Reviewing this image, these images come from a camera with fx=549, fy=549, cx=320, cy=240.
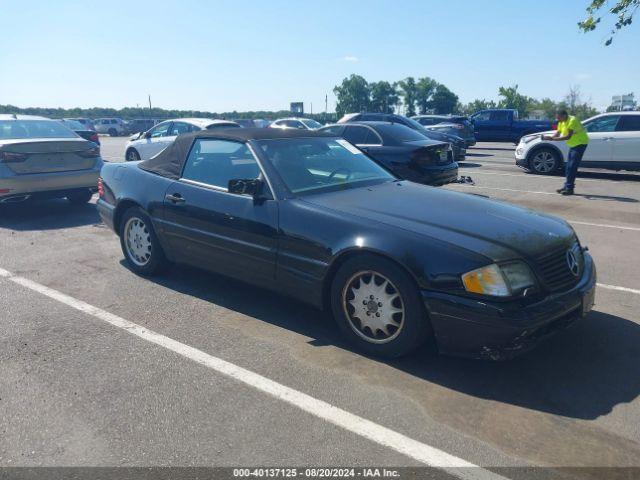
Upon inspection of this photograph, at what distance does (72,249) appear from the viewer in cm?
673

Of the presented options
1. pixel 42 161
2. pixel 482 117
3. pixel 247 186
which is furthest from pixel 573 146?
pixel 482 117

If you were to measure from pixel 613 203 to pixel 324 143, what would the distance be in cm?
713

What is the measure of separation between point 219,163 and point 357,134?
22.0ft

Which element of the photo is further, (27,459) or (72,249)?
(72,249)

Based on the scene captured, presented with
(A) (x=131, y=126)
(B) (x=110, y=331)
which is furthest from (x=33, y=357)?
(A) (x=131, y=126)

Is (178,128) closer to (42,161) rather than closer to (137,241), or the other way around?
(42,161)

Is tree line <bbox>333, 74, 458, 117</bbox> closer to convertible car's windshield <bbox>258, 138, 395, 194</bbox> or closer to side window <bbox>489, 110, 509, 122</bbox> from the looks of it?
side window <bbox>489, 110, 509, 122</bbox>

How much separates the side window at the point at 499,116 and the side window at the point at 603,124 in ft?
43.4

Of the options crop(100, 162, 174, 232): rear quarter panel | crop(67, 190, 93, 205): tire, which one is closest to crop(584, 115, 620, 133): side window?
crop(67, 190, 93, 205): tire

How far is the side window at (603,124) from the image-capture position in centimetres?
1320

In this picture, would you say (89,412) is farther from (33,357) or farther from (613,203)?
(613,203)

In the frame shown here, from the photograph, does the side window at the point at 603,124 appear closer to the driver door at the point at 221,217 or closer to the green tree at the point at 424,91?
the driver door at the point at 221,217

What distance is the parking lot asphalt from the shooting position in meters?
2.78

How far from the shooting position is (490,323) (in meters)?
3.23
